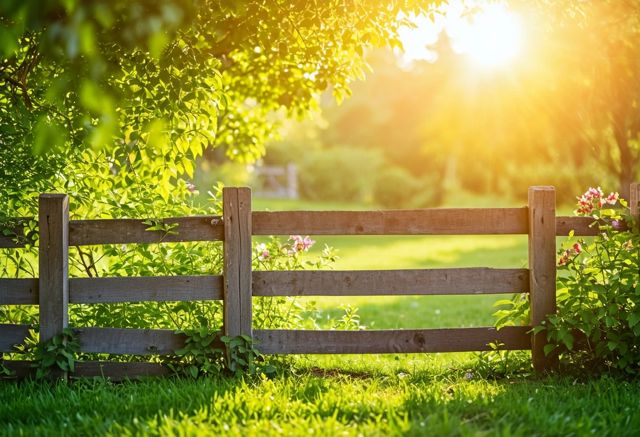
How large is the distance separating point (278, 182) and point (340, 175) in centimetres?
504

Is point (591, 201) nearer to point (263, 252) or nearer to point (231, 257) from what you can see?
point (263, 252)

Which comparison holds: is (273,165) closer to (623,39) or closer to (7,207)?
(623,39)

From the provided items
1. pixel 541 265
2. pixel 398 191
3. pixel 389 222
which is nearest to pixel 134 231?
pixel 389 222

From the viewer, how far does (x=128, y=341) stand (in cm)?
584

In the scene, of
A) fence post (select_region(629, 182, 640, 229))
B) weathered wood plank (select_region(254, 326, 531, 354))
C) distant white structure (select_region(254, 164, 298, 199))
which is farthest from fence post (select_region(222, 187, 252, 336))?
distant white structure (select_region(254, 164, 298, 199))

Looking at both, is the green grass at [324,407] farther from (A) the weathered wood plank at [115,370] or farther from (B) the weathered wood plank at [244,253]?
(B) the weathered wood plank at [244,253]

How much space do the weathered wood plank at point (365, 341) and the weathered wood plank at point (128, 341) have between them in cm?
68

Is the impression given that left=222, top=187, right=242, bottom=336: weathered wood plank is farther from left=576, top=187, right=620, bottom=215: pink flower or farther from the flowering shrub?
left=576, top=187, right=620, bottom=215: pink flower

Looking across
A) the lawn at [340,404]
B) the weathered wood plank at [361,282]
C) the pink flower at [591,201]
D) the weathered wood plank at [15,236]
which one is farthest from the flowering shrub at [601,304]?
the weathered wood plank at [15,236]

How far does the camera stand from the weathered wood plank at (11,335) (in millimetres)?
5836

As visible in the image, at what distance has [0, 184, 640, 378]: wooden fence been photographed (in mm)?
5773

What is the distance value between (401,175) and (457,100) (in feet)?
19.0

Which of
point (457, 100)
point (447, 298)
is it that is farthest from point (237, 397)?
point (457, 100)

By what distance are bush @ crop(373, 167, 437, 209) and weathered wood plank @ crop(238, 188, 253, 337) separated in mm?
31279
